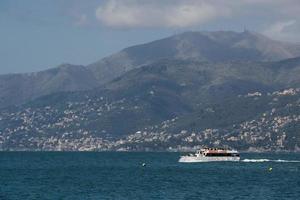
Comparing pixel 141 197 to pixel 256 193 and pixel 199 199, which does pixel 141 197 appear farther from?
pixel 256 193

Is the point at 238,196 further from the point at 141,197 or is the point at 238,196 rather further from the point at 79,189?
the point at 79,189

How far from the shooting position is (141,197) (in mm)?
176500

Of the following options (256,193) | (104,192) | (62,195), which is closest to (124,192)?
(104,192)

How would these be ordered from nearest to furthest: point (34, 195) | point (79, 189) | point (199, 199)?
point (199, 199) < point (34, 195) < point (79, 189)

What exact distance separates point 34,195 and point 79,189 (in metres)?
18.0

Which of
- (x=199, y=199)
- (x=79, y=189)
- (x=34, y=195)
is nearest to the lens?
(x=199, y=199)

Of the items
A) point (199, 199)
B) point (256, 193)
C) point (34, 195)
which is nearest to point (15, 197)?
point (34, 195)

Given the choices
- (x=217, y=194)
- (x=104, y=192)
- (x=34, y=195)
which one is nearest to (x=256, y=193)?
(x=217, y=194)

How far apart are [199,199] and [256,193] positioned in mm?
19907

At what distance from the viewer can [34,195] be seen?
18050 centimetres

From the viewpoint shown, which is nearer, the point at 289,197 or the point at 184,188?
the point at 289,197

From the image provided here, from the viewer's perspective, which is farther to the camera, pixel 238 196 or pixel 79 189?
pixel 79 189

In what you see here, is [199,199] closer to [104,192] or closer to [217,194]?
[217,194]

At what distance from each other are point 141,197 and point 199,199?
13.5 meters
